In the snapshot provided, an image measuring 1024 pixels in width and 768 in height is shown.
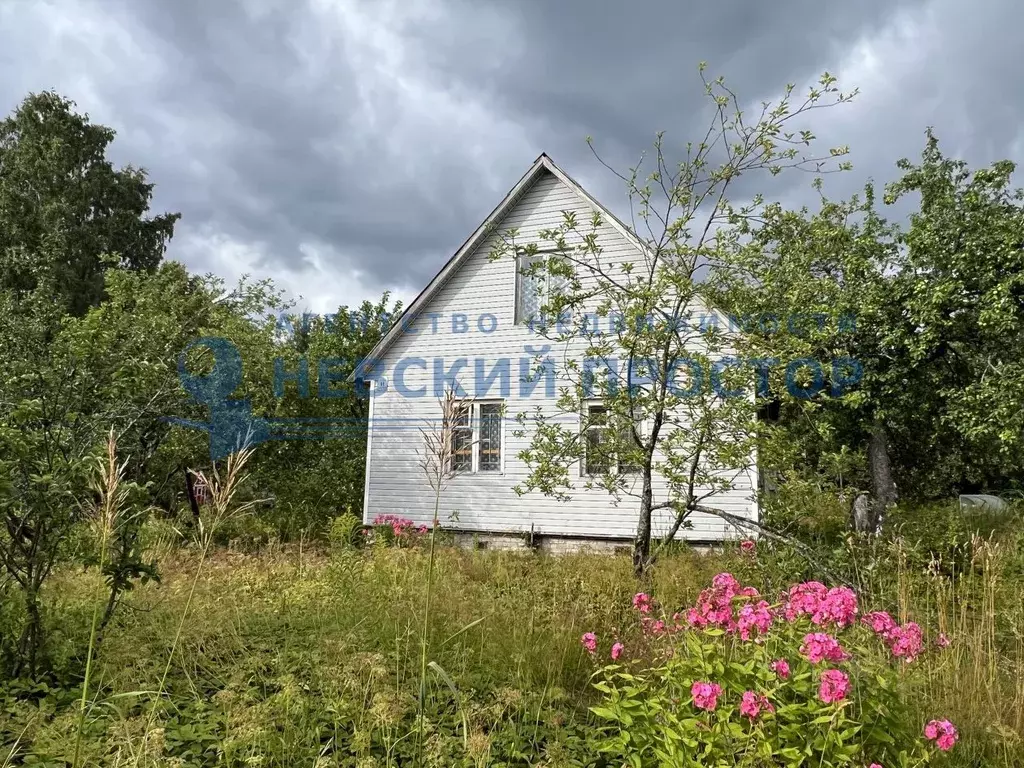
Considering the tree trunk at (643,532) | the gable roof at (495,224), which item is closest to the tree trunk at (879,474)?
the gable roof at (495,224)

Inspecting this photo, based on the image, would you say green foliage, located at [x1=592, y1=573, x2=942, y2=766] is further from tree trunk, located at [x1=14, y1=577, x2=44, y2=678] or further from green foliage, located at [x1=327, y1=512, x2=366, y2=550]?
green foliage, located at [x1=327, y1=512, x2=366, y2=550]

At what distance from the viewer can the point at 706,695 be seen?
247cm

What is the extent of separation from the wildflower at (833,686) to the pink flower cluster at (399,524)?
351 inches

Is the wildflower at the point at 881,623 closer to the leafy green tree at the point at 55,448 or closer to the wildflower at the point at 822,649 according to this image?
the wildflower at the point at 822,649

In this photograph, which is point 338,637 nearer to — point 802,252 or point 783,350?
point 783,350

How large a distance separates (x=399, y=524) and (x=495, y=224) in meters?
6.02

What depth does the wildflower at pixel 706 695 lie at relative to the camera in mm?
2453

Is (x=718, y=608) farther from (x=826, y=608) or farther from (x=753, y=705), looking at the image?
(x=753, y=705)

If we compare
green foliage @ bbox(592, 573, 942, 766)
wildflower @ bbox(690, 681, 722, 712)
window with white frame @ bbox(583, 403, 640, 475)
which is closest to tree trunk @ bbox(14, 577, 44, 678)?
green foliage @ bbox(592, 573, 942, 766)

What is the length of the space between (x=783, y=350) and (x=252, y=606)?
18.9ft

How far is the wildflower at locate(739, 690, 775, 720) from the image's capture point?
7.99 ft

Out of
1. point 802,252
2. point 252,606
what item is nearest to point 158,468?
point 252,606

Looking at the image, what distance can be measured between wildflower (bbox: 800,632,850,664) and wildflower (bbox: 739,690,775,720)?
25cm

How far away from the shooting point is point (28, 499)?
377cm
